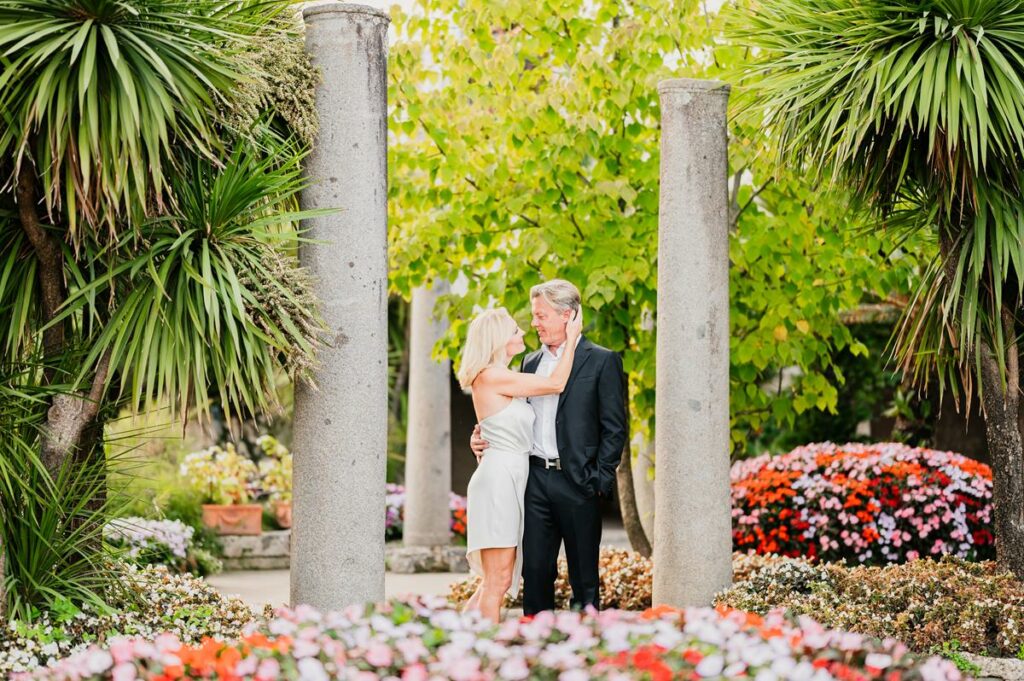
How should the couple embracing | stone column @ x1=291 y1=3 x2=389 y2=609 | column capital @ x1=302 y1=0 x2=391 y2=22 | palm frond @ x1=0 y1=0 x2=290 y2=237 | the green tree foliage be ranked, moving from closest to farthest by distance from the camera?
1. palm frond @ x1=0 y1=0 x2=290 y2=237
2. stone column @ x1=291 y1=3 x2=389 y2=609
3. column capital @ x1=302 y1=0 x2=391 y2=22
4. the couple embracing
5. the green tree foliage

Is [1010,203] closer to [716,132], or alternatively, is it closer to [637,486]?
[716,132]

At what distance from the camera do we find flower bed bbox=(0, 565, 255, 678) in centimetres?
446

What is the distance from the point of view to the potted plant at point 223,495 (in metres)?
11.0

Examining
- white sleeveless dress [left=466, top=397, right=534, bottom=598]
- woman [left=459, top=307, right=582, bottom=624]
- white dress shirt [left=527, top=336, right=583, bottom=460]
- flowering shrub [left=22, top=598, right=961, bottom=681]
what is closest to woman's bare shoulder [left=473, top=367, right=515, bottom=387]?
woman [left=459, top=307, right=582, bottom=624]

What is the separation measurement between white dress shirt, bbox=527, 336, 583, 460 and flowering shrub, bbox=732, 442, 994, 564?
2943 millimetres

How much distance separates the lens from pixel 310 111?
512 cm

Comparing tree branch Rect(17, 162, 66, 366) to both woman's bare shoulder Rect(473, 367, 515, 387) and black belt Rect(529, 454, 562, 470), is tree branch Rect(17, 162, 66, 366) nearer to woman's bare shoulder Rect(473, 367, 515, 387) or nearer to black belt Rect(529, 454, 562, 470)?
woman's bare shoulder Rect(473, 367, 515, 387)

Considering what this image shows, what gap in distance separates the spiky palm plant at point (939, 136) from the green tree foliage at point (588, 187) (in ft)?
3.05

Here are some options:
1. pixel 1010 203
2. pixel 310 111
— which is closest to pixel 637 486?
pixel 1010 203

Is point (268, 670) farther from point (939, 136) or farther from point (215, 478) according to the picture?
point (215, 478)

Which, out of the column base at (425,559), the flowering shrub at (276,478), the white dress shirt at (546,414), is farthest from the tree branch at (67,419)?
the flowering shrub at (276,478)

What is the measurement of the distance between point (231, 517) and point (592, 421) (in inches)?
248

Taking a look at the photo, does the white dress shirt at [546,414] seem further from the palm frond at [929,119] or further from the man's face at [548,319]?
the palm frond at [929,119]

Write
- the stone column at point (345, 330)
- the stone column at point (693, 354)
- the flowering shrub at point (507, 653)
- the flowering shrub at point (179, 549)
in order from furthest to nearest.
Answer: the flowering shrub at point (179, 549) → the stone column at point (693, 354) → the stone column at point (345, 330) → the flowering shrub at point (507, 653)
